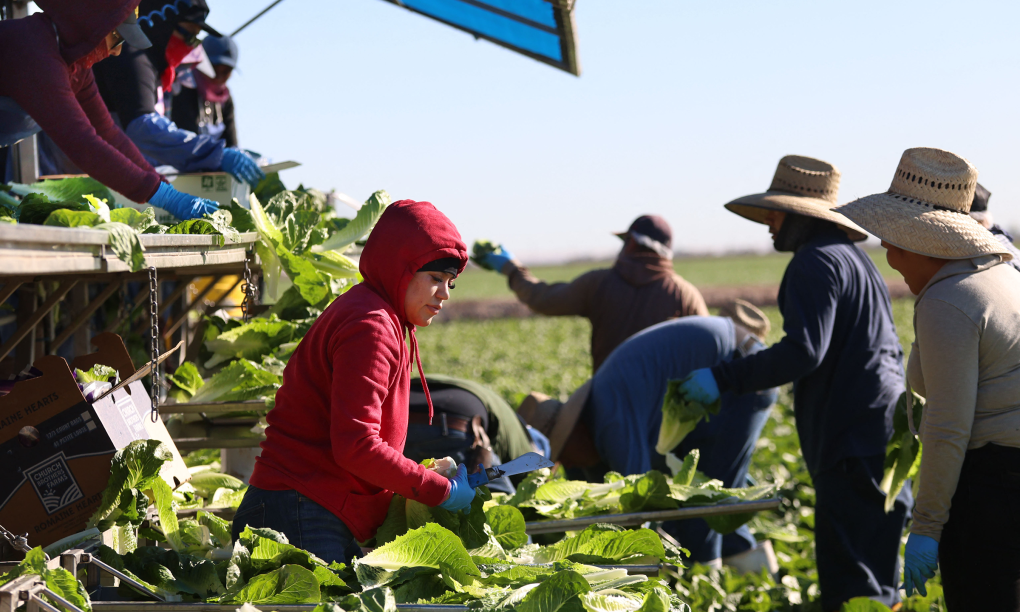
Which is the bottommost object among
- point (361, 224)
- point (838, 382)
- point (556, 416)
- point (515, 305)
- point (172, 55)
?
point (515, 305)

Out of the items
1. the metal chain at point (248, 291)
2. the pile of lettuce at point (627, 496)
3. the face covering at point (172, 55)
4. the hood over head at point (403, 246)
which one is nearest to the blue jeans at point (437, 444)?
the pile of lettuce at point (627, 496)

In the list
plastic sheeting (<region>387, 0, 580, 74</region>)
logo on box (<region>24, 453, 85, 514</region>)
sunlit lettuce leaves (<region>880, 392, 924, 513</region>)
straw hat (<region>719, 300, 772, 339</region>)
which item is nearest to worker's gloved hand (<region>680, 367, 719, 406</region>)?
sunlit lettuce leaves (<region>880, 392, 924, 513</region>)

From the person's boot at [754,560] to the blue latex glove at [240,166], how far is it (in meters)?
3.22

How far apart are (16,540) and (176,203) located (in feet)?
3.98

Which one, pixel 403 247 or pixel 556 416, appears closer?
pixel 403 247

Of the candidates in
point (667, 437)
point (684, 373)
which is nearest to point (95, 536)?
point (667, 437)

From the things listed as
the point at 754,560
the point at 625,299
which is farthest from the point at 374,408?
the point at 754,560

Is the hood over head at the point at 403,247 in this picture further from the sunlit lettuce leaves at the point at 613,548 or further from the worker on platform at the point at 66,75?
the worker on platform at the point at 66,75

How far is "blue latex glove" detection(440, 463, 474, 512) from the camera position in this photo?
2.09m

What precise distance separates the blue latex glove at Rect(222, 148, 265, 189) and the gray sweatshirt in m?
2.54

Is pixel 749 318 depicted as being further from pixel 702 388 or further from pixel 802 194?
pixel 702 388

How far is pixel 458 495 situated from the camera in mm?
2096

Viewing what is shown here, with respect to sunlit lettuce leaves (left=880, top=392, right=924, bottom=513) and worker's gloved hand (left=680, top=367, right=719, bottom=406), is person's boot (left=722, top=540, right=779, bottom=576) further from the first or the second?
worker's gloved hand (left=680, top=367, right=719, bottom=406)

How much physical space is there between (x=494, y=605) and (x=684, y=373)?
2.49m
